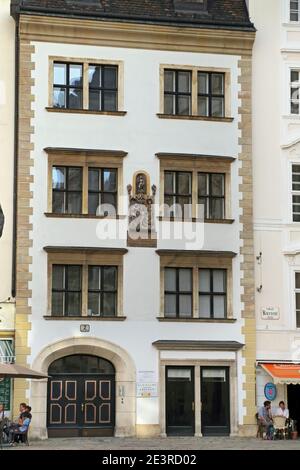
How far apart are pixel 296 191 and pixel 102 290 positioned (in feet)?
23.2

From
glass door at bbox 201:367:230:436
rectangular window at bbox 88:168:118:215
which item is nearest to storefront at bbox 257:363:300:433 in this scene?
glass door at bbox 201:367:230:436

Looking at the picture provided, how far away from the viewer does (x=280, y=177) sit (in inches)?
1184

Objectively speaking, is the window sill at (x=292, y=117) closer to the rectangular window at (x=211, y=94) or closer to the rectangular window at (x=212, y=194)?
the rectangular window at (x=211, y=94)

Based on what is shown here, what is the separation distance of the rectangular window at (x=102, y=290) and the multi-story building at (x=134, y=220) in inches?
1.7

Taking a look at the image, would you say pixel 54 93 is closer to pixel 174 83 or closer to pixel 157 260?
pixel 174 83

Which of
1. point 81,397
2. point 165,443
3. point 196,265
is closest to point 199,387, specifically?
point 165,443

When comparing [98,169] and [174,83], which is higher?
[174,83]

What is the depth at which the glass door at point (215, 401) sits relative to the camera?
28.5m

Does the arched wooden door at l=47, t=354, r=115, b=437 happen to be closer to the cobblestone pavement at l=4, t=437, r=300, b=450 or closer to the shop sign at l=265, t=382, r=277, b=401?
the cobblestone pavement at l=4, t=437, r=300, b=450

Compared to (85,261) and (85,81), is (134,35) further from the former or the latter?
(85,261)

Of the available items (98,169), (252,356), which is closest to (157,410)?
(252,356)

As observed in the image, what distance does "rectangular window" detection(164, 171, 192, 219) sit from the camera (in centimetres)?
2922

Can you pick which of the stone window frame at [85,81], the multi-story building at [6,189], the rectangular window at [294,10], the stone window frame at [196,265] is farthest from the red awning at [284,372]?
the rectangular window at [294,10]

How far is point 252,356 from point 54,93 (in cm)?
1017
